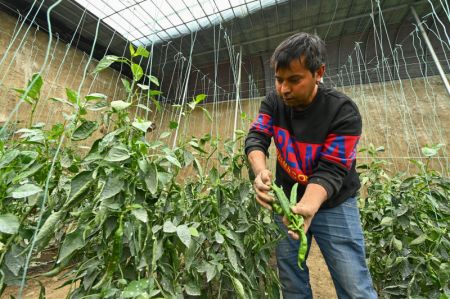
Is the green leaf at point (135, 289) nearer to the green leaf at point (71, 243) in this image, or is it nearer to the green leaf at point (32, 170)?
the green leaf at point (71, 243)

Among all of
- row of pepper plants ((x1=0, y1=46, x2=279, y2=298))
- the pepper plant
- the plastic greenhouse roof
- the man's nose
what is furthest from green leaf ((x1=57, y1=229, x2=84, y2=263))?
the plastic greenhouse roof

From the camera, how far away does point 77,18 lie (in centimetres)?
344

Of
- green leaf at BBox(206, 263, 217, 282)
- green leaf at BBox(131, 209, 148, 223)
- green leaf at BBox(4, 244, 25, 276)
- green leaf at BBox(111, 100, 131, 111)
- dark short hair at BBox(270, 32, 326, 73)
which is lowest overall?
green leaf at BBox(206, 263, 217, 282)

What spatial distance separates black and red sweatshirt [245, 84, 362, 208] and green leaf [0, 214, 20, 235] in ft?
2.14

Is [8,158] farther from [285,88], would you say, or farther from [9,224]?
[285,88]

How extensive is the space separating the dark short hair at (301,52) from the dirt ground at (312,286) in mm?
1179

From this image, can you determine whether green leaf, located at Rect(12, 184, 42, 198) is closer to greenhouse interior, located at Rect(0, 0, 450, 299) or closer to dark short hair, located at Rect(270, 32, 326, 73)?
greenhouse interior, located at Rect(0, 0, 450, 299)

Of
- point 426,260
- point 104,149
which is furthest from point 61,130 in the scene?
point 426,260

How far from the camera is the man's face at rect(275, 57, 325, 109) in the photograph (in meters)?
0.70

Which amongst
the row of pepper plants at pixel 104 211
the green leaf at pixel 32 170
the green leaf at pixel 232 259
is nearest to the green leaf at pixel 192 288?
the row of pepper plants at pixel 104 211

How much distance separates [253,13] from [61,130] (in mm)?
3275

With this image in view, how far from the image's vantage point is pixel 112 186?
1.68 ft

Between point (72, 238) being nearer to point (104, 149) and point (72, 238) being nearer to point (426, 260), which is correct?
point (104, 149)

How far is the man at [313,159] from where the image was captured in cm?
69
